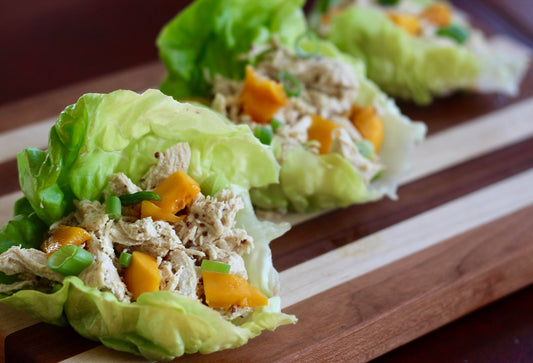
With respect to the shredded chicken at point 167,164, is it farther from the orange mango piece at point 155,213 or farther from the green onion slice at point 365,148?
the green onion slice at point 365,148

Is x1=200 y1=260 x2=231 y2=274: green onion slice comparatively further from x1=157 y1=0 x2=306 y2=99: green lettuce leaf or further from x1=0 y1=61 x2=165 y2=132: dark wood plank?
x1=0 y1=61 x2=165 y2=132: dark wood plank

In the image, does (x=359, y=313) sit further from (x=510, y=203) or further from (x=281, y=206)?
(x=510, y=203)

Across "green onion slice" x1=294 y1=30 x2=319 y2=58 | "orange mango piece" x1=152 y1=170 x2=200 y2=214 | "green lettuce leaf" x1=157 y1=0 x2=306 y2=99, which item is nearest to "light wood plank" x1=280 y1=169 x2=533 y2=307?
"orange mango piece" x1=152 y1=170 x2=200 y2=214

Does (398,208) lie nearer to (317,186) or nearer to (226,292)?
(317,186)

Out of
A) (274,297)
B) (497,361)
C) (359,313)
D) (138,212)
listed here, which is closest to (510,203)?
(497,361)

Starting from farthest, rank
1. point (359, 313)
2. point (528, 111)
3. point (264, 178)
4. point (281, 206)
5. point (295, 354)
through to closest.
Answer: point (528, 111)
point (281, 206)
point (264, 178)
point (359, 313)
point (295, 354)

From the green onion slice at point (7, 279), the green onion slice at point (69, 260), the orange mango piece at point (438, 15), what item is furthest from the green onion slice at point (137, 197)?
the orange mango piece at point (438, 15)
